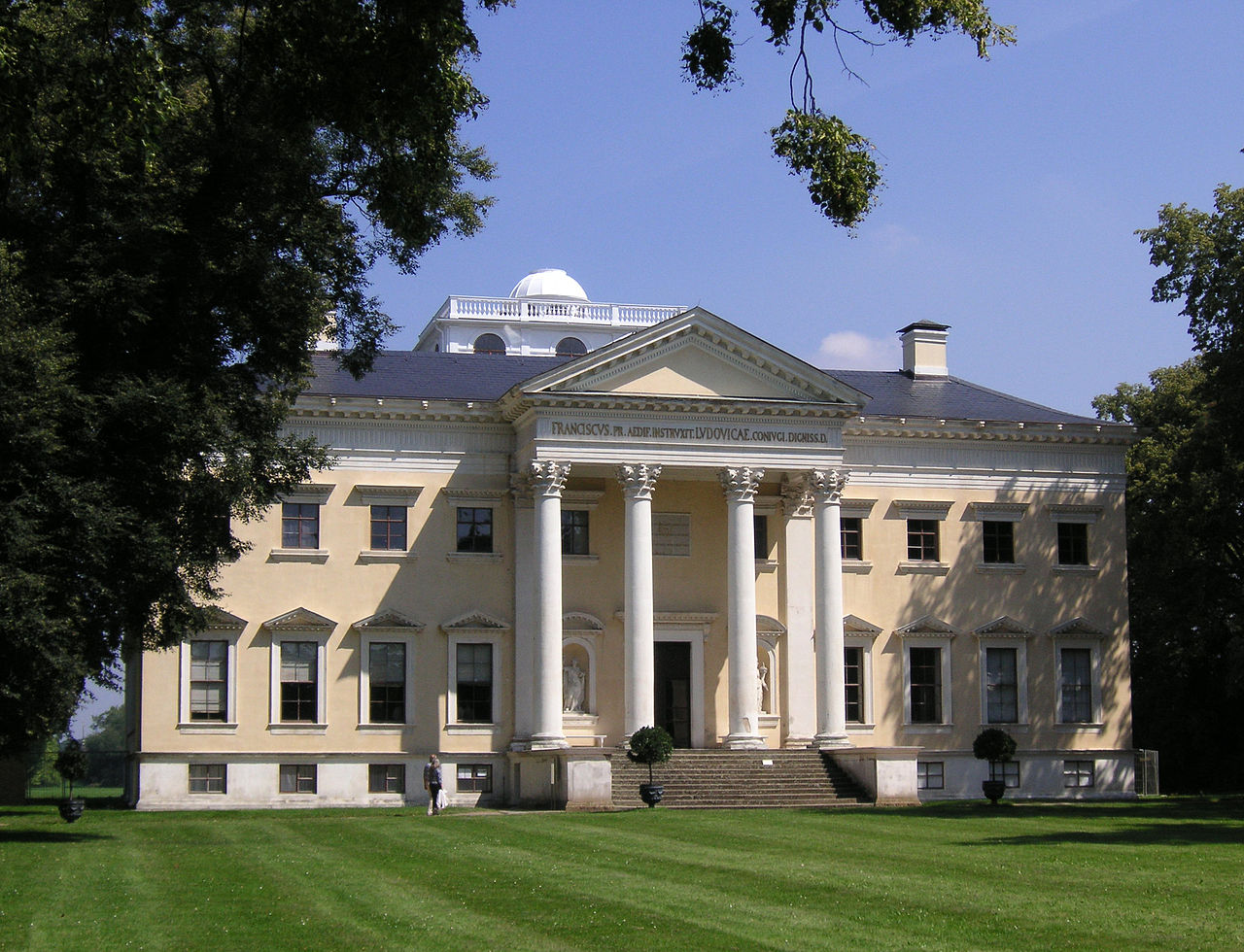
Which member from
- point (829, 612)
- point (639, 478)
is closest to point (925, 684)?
point (829, 612)

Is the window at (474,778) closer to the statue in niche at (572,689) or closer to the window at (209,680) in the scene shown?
the statue in niche at (572,689)

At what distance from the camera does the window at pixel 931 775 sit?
4409 cm

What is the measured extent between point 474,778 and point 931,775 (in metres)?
12.6

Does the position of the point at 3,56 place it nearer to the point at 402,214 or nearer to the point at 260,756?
the point at 402,214

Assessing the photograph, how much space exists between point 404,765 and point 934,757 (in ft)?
47.7

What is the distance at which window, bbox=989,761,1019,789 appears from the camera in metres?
44.5

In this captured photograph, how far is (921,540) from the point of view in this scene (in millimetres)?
45188

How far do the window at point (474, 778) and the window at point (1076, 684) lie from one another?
16354 mm

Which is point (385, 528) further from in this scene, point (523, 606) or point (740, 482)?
point (740, 482)

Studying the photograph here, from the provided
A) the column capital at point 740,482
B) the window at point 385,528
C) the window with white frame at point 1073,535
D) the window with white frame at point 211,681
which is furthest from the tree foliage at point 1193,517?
the window with white frame at point 211,681

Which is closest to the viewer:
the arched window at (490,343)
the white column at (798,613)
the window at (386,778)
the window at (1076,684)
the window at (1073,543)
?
the window at (386,778)

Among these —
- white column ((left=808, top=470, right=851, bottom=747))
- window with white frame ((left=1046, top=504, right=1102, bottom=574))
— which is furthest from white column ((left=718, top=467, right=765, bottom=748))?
window with white frame ((left=1046, top=504, right=1102, bottom=574))

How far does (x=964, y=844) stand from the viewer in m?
24.8

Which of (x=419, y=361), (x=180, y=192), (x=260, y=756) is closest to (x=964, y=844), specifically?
(x=180, y=192)
